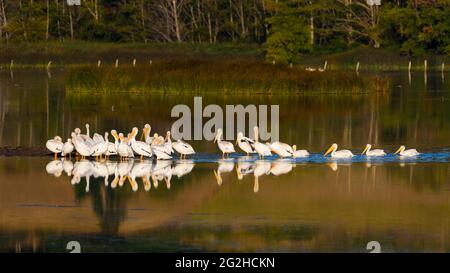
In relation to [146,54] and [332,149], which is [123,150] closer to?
[332,149]

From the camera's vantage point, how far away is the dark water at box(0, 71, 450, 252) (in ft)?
57.4

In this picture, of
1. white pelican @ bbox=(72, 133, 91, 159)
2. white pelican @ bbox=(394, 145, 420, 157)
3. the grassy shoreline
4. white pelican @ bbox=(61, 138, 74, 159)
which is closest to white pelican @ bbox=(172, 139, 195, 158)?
white pelican @ bbox=(72, 133, 91, 159)

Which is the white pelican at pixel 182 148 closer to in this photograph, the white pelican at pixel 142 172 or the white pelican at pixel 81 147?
the white pelican at pixel 142 172

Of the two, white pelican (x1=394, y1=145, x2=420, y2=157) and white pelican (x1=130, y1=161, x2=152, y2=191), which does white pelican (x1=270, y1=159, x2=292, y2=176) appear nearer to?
white pelican (x1=130, y1=161, x2=152, y2=191)

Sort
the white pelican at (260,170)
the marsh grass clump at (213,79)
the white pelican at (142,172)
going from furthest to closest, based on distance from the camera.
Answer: the marsh grass clump at (213,79) < the white pelican at (260,170) < the white pelican at (142,172)

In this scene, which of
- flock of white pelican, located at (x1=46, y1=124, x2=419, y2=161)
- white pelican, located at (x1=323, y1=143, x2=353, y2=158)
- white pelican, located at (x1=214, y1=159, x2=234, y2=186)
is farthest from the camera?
white pelican, located at (x1=323, y1=143, x2=353, y2=158)

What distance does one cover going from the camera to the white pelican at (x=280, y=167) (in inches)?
945

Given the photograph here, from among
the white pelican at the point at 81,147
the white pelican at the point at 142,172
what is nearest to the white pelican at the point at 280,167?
the white pelican at the point at 142,172

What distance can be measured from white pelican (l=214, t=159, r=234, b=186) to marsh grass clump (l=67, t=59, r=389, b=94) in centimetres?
2154

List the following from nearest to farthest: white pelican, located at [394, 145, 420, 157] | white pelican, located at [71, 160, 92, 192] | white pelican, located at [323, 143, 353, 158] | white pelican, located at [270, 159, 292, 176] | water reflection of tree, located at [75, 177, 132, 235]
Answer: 1. water reflection of tree, located at [75, 177, 132, 235]
2. white pelican, located at [71, 160, 92, 192]
3. white pelican, located at [270, 159, 292, 176]
4. white pelican, located at [323, 143, 353, 158]
5. white pelican, located at [394, 145, 420, 157]

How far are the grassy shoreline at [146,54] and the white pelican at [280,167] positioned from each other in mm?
48746

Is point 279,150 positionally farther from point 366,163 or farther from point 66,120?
point 66,120
